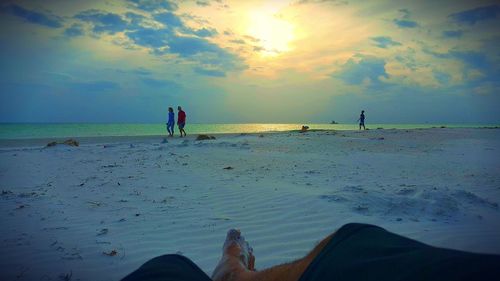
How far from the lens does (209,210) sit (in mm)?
4625

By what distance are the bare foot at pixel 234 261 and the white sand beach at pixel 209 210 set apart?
0.31m

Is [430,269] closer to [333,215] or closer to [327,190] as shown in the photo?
[333,215]

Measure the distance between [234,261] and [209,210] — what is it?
2.24 m

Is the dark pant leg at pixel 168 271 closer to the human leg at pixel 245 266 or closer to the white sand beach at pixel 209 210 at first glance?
the human leg at pixel 245 266

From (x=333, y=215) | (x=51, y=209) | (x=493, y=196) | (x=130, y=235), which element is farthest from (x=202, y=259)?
(x=493, y=196)

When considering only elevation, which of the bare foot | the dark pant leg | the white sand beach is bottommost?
the white sand beach

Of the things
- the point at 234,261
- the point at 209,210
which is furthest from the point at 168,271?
the point at 209,210

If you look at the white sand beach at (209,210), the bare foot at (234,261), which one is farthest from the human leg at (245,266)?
the white sand beach at (209,210)

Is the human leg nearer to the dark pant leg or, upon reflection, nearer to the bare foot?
the bare foot

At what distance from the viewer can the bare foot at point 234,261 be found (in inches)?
87.6

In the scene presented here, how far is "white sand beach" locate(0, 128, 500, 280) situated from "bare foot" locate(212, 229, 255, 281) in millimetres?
307

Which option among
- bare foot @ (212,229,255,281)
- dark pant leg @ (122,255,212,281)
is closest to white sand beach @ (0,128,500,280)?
bare foot @ (212,229,255,281)

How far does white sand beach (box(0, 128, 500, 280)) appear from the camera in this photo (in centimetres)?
315

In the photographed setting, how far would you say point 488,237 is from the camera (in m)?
3.60
